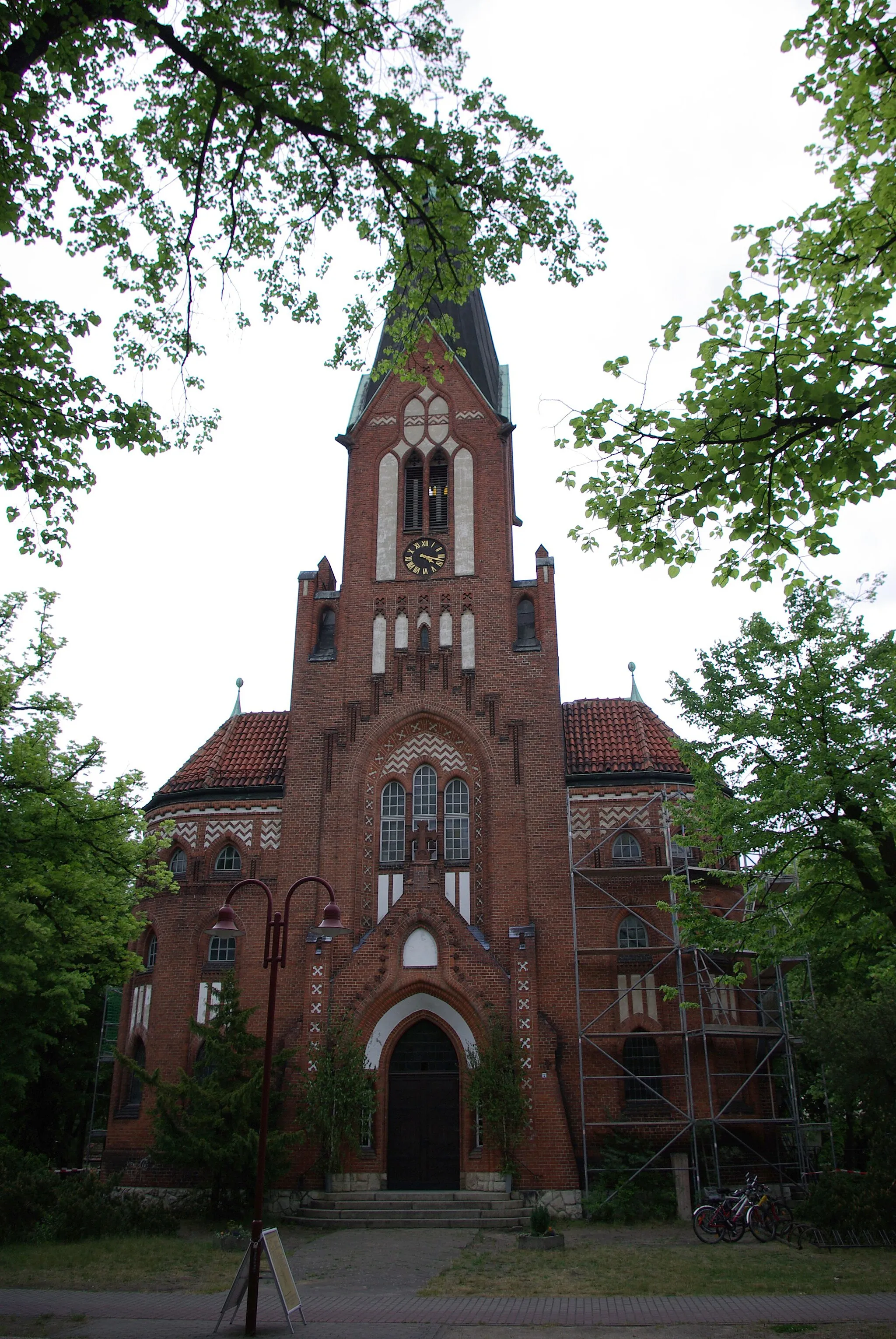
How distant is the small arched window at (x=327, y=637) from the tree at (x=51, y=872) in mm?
6947

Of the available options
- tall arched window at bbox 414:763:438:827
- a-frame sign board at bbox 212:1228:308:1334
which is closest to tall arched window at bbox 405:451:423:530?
tall arched window at bbox 414:763:438:827

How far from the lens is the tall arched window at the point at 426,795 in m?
25.7

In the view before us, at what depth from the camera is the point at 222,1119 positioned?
19891 millimetres

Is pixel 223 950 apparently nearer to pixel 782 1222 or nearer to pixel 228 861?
pixel 228 861

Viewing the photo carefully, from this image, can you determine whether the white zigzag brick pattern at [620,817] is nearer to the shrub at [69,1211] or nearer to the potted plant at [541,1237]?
the potted plant at [541,1237]

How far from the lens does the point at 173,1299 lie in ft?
42.4

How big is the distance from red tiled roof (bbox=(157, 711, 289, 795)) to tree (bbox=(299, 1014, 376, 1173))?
754 cm

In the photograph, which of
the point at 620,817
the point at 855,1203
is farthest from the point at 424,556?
the point at 855,1203

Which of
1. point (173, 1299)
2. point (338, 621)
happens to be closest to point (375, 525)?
point (338, 621)

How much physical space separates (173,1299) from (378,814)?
45.2 ft

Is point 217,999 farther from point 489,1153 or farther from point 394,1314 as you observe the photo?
point 394,1314

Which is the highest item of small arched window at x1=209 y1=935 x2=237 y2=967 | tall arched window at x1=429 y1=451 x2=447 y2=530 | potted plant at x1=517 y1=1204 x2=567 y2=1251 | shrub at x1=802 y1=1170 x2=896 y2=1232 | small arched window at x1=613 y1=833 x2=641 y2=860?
tall arched window at x1=429 y1=451 x2=447 y2=530

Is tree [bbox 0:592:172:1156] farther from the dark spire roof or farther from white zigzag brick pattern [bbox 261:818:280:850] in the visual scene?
the dark spire roof

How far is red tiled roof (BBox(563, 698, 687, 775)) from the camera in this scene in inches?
1029
